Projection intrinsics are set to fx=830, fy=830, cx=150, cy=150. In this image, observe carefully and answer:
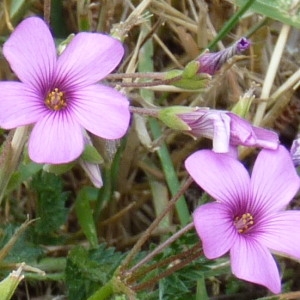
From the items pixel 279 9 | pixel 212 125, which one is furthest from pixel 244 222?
pixel 279 9

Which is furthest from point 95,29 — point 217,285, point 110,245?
point 217,285

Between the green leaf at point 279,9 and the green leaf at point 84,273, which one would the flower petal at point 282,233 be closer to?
the green leaf at point 84,273

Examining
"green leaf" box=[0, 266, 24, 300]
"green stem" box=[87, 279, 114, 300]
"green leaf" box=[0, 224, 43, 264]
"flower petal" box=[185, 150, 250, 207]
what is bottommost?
"green leaf" box=[0, 224, 43, 264]

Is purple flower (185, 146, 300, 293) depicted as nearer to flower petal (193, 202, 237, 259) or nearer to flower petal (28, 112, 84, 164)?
flower petal (193, 202, 237, 259)

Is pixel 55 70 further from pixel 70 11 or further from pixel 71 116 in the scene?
pixel 70 11

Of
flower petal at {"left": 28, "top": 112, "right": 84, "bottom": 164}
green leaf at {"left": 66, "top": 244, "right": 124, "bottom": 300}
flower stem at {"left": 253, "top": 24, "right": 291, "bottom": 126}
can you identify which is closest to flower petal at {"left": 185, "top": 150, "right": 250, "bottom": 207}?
flower petal at {"left": 28, "top": 112, "right": 84, "bottom": 164}

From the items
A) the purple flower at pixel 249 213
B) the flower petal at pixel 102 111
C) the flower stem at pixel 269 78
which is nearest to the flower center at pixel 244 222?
the purple flower at pixel 249 213

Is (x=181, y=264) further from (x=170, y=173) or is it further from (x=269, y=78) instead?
(x=269, y=78)
